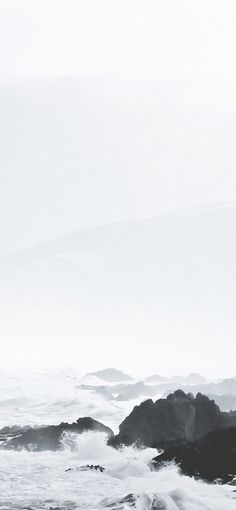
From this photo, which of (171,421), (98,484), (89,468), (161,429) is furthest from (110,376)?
(98,484)

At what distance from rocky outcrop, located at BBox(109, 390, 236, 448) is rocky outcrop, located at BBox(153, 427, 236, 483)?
3.36 meters

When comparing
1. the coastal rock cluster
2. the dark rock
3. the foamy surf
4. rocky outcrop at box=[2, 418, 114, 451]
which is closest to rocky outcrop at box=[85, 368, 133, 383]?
the coastal rock cluster

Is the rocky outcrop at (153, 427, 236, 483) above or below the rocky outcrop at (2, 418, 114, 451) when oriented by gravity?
below

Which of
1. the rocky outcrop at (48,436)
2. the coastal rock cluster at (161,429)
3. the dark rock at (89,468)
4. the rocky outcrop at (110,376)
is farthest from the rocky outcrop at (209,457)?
the rocky outcrop at (110,376)

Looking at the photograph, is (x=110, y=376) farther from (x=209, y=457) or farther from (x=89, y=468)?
(x=209, y=457)

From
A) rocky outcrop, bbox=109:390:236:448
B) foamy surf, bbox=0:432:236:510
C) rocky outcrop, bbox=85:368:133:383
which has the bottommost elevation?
foamy surf, bbox=0:432:236:510

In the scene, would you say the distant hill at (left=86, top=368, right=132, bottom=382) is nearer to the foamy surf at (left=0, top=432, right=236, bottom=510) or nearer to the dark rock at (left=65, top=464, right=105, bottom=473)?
the foamy surf at (left=0, top=432, right=236, bottom=510)

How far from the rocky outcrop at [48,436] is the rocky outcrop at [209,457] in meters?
5.62

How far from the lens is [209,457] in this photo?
20.9 meters

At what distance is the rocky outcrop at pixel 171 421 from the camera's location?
25781mm

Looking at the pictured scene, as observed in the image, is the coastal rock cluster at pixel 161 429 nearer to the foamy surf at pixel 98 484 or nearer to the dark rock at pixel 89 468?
the foamy surf at pixel 98 484

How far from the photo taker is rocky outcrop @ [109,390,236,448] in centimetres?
2578

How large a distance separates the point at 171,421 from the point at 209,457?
16.6 ft

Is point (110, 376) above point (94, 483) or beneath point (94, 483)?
above
